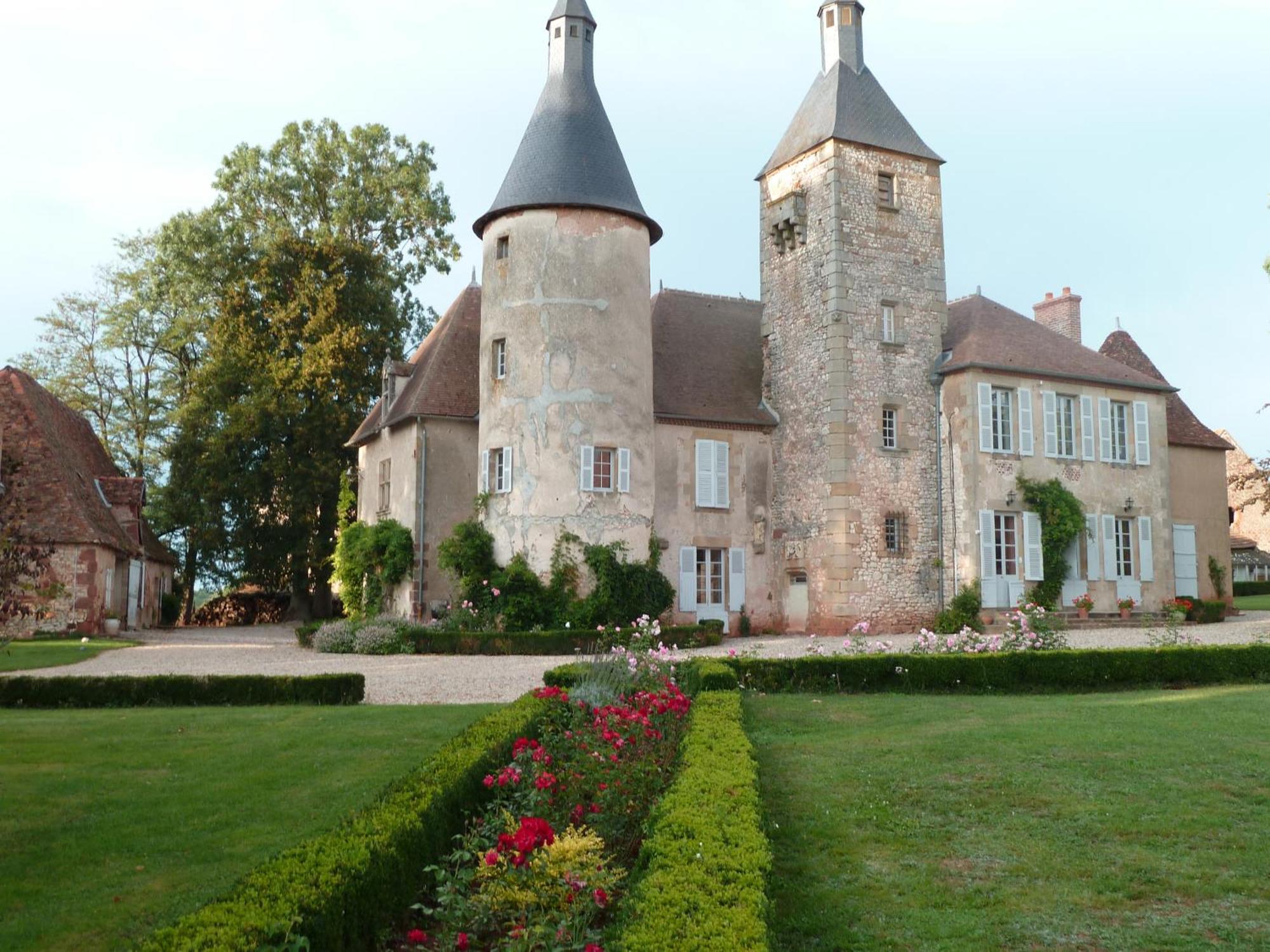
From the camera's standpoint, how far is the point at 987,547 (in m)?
22.7

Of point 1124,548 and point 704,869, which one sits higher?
point 1124,548

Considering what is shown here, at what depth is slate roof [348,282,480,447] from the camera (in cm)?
2375

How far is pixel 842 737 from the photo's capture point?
959cm

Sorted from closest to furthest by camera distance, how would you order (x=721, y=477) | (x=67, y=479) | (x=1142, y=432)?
(x=721, y=477) → (x=67, y=479) → (x=1142, y=432)

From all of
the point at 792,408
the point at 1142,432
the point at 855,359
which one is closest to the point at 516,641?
the point at 792,408

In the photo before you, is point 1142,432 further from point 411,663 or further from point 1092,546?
point 411,663

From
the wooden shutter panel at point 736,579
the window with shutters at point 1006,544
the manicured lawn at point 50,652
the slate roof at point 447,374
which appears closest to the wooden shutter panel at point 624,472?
the wooden shutter panel at point 736,579

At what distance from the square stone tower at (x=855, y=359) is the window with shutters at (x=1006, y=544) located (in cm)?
125

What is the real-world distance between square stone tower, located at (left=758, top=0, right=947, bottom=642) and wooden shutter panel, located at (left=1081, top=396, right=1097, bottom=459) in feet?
11.6

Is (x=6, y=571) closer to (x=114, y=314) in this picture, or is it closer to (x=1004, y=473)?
(x=1004, y=473)

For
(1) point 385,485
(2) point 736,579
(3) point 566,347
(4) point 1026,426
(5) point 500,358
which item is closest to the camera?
(3) point 566,347

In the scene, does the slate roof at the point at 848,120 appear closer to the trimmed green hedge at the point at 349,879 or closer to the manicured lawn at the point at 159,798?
the manicured lawn at the point at 159,798

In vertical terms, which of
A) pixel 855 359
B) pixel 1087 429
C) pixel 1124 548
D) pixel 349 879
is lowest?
pixel 349 879

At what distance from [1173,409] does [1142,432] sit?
3.61 meters
